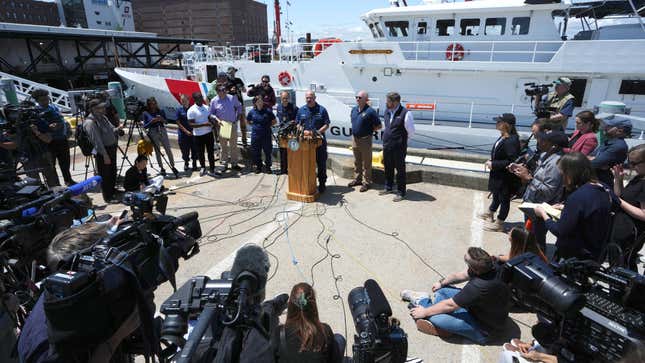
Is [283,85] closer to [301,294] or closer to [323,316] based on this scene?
[323,316]

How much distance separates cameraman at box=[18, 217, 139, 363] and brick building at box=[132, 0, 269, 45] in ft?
274

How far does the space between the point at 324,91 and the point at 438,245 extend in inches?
337

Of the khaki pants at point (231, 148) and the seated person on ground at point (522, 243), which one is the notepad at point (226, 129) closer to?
the khaki pants at point (231, 148)

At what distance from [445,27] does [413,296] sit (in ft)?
32.6

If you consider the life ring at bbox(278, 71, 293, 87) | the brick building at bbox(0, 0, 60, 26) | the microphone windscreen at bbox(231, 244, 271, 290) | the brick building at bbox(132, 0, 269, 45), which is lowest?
the microphone windscreen at bbox(231, 244, 271, 290)

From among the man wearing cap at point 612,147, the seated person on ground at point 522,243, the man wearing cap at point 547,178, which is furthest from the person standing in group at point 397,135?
the seated person on ground at point 522,243

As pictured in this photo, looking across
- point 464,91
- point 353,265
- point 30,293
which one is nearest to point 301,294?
point 30,293

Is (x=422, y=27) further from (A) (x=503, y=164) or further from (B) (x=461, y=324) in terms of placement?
(B) (x=461, y=324)

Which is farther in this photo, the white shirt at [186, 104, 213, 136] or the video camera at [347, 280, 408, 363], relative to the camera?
the white shirt at [186, 104, 213, 136]

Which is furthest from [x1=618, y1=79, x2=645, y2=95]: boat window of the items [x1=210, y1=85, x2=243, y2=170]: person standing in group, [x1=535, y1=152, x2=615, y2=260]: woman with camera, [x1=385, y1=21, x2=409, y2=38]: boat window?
[x1=210, y1=85, x2=243, y2=170]: person standing in group

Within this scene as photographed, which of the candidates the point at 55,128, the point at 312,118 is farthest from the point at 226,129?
the point at 55,128

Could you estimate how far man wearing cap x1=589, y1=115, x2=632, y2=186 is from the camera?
367 cm

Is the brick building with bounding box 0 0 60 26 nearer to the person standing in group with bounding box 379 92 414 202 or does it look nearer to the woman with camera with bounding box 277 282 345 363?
the person standing in group with bounding box 379 92 414 202

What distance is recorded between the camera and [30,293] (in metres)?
2.28
